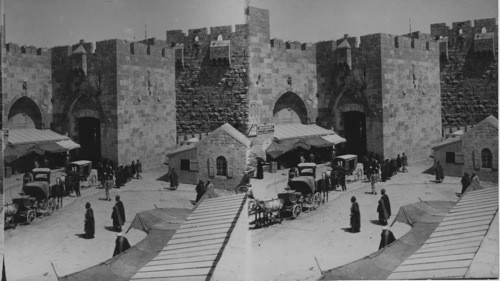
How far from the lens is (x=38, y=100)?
13.0 m

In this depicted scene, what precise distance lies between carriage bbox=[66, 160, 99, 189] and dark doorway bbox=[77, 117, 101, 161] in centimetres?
35

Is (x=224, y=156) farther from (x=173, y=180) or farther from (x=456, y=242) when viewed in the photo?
(x=456, y=242)

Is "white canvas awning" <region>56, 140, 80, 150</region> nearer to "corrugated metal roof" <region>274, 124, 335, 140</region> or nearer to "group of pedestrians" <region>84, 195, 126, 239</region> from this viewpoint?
"group of pedestrians" <region>84, 195, 126, 239</region>

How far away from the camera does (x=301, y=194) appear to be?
11.9 meters

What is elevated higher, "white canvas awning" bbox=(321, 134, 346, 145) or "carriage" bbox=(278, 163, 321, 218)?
"white canvas awning" bbox=(321, 134, 346, 145)

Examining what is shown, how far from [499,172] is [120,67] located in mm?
9283

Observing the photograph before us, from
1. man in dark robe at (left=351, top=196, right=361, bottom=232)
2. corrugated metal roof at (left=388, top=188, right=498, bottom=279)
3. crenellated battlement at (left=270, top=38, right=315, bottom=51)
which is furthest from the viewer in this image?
crenellated battlement at (left=270, top=38, right=315, bottom=51)

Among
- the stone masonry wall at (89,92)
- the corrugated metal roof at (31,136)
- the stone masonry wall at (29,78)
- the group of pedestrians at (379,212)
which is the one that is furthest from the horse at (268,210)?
the stone masonry wall at (29,78)

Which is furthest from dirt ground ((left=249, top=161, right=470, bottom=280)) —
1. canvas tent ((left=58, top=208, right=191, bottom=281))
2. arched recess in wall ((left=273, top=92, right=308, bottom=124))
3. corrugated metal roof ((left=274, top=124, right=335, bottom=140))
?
arched recess in wall ((left=273, top=92, right=308, bottom=124))

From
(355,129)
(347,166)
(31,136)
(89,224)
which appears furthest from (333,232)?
(355,129)

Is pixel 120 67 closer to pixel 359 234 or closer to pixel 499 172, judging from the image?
pixel 359 234

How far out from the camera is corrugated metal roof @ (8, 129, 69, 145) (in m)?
11.8

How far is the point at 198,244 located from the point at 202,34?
6334mm

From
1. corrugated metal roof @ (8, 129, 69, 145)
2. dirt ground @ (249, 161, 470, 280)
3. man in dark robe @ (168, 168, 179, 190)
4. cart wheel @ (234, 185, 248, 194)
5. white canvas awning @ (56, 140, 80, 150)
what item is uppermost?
corrugated metal roof @ (8, 129, 69, 145)
